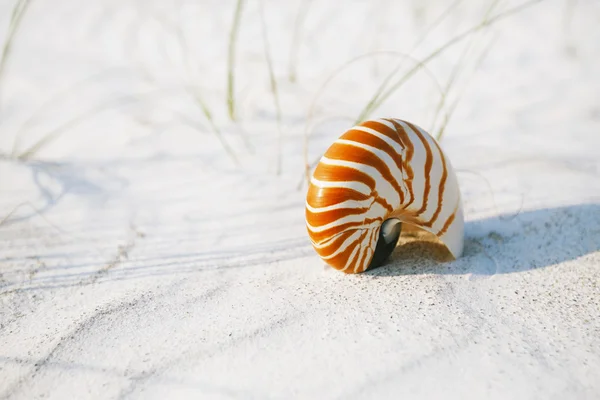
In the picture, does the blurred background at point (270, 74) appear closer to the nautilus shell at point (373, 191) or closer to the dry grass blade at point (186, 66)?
the dry grass blade at point (186, 66)

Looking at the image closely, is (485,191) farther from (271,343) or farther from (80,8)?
(80,8)

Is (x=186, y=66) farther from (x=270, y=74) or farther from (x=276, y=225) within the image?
(x=276, y=225)

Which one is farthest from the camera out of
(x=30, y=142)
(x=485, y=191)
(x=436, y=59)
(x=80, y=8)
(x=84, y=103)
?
(x=80, y=8)

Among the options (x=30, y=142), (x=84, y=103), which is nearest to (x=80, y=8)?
(x=84, y=103)

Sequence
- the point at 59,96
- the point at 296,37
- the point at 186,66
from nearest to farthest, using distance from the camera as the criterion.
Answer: the point at 59,96
the point at 186,66
the point at 296,37

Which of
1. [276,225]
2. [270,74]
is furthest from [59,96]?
[276,225]

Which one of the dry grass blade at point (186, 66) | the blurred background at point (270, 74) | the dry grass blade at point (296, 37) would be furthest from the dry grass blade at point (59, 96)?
the dry grass blade at point (296, 37)

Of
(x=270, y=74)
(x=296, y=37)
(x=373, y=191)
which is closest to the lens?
(x=373, y=191)

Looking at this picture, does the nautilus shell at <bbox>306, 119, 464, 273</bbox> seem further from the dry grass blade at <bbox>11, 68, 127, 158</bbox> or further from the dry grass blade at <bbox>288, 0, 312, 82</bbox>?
the dry grass blade at <bbox>11, 68, 127, 158</bbox>
